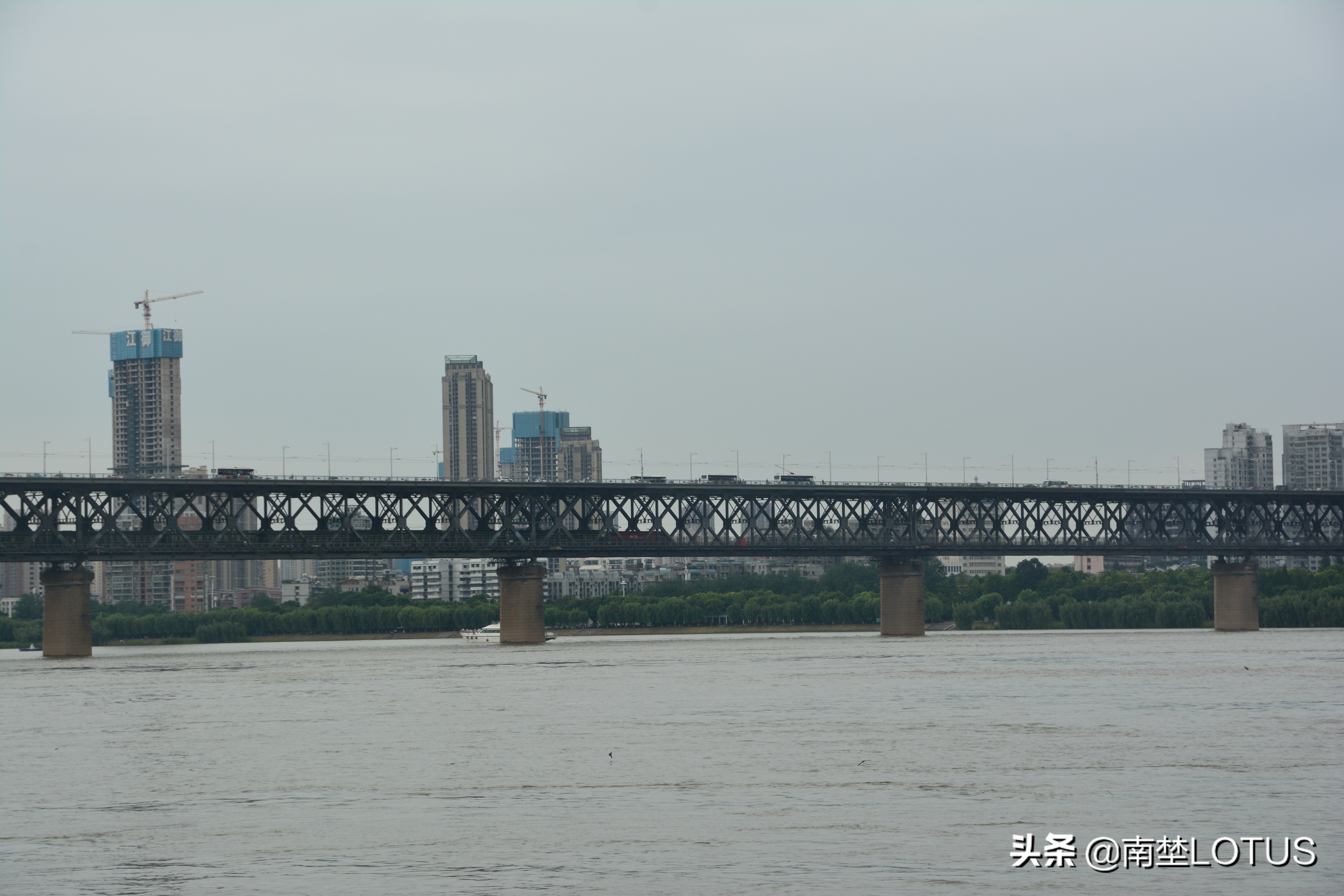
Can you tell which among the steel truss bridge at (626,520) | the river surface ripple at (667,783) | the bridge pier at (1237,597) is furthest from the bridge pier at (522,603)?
the bridge pier at (1237,597)

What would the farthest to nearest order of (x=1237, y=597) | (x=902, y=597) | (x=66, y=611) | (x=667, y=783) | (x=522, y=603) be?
(x=1237, y=597) < (x=902, y=597) < (x=522, y=603) < (x=66, y=611) < (x=667, y=783)

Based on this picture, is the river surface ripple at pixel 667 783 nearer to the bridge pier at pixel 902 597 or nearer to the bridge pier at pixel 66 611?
the bridge pier at pixel 66 611

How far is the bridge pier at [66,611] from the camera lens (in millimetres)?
137625

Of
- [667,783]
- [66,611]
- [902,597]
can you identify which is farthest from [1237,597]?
[667,783]

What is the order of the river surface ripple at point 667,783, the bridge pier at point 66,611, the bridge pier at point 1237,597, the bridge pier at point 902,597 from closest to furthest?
the river surface ripple at point 667,783
the bridge pier at point 66,611
the bridge pier at point 902,597
the bridge pier at point 1237,597

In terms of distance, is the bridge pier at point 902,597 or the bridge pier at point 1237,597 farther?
the bridge pier at point 1237,597

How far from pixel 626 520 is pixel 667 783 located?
121 m

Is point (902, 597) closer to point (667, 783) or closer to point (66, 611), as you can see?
point (66, 611)

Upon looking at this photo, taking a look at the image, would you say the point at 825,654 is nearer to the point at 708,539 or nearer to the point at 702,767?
the point at 708,539

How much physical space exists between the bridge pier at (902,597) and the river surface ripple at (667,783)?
3307 inches

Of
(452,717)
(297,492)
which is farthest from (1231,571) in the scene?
(452,717)

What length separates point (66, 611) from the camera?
13962 centimetres

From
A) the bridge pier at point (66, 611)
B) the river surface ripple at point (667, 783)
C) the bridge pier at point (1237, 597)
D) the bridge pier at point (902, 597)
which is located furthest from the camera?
the bridge pier at point (1237, 597)

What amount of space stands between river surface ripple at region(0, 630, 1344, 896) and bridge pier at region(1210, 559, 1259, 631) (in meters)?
89.2
